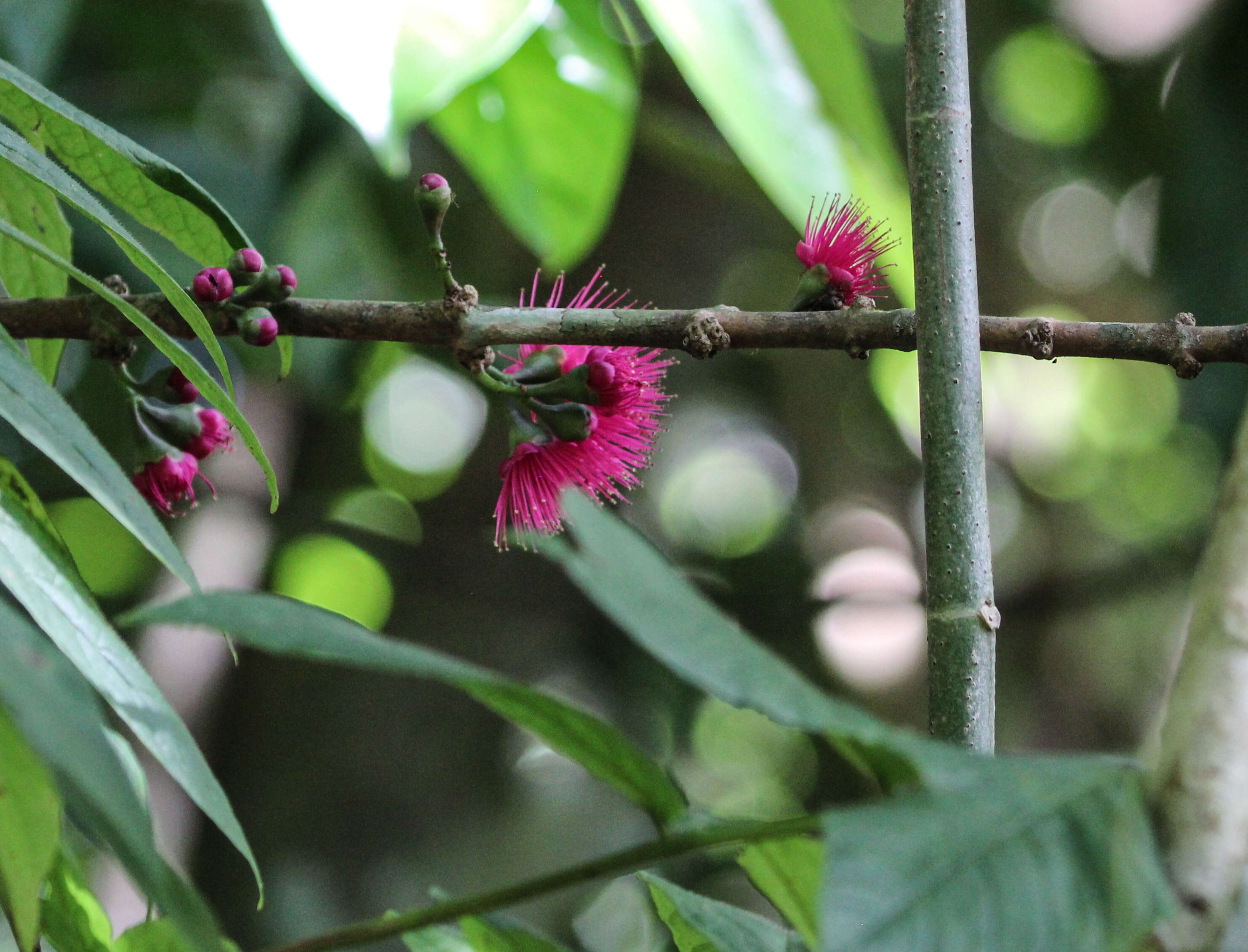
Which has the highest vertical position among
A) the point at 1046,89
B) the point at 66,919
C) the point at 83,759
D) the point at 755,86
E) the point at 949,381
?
the point at 1046,89

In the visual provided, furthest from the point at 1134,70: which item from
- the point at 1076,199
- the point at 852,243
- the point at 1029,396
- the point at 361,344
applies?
the point at 852,243

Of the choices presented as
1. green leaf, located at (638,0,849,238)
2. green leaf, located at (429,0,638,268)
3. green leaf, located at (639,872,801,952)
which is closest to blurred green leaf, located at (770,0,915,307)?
green leaf, located at (638,0,849,238)

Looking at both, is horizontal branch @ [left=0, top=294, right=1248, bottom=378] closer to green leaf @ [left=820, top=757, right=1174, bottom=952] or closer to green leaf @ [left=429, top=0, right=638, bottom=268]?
green leaf @ [left=820, top=757, right=1174, bottom=952]

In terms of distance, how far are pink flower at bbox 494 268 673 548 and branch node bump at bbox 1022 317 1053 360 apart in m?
0.18

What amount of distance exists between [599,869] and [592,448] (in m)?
0.35

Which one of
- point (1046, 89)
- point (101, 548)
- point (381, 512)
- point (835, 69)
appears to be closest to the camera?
point (835, 69)

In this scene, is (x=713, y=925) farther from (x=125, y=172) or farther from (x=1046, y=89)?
(x=1046, y=89)

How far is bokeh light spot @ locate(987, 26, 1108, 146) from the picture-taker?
5.55 feet

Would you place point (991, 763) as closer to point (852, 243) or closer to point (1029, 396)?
point (852, 243)

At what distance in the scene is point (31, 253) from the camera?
419 millimetres

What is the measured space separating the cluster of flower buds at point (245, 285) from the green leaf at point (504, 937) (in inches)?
8.6

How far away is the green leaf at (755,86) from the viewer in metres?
0.55

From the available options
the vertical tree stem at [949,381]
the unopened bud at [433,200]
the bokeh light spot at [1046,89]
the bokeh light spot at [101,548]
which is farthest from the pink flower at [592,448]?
the bokeh light spot at [1046,89]

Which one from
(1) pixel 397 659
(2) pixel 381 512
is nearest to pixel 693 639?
(1) pixel 397 659
